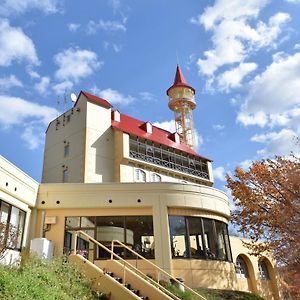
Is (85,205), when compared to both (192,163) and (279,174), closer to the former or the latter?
(279,174)

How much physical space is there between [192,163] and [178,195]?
71.3 ft

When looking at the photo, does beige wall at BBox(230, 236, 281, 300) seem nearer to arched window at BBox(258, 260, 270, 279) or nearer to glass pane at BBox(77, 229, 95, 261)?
arched window at BBox(258, 260, 270, 279)

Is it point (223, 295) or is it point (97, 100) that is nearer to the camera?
point (223, 295)

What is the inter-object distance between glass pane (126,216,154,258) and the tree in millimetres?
5562

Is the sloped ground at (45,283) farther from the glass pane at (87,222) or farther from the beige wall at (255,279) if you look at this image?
the beige wall at (255,279)

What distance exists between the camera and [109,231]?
650 inches

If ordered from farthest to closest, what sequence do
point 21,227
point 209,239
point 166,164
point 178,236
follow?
point 166,164 < point 209,239 < point 178,236 < point 21,227

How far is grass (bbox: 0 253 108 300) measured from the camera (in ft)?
23.9

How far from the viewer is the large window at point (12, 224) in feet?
43.7

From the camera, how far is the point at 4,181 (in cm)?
1459

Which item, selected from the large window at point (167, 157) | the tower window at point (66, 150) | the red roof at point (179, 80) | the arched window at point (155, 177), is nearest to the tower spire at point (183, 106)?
the red roof at point (179, 80)

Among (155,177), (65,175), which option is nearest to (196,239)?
(65,175)

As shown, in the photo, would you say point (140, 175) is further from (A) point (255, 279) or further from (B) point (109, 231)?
(B) point (109, 231)

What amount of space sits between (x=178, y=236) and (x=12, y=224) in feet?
24.6
